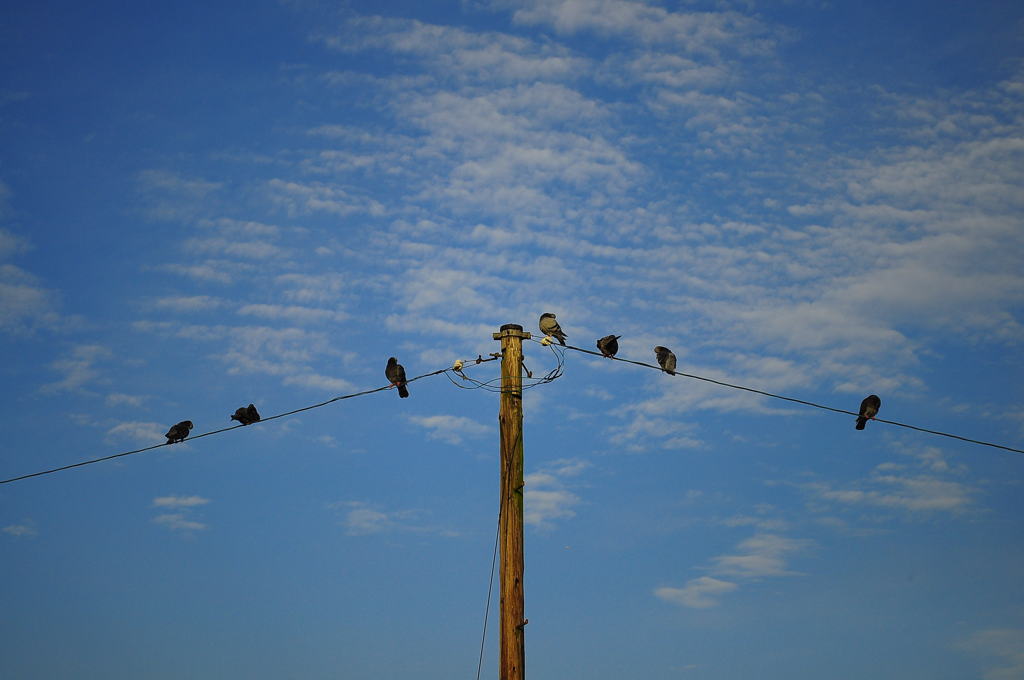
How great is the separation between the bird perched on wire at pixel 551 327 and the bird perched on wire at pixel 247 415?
5.13 meters

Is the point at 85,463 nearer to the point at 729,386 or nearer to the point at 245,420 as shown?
the point at 245,420

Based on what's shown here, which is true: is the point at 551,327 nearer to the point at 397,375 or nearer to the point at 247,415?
the point at 397,375

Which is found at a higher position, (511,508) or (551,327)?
(551,327)

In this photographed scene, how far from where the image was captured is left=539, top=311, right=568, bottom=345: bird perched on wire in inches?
480

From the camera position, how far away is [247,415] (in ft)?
52.1

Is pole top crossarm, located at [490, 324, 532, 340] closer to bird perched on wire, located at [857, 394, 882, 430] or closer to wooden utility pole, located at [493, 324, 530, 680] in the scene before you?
wooden utility pole, located at [493, 324, 530, 680]

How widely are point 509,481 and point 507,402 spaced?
86 centimetres

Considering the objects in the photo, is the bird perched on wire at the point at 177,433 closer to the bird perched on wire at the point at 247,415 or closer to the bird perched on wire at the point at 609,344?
the bird perched on wire at the point at 247,415

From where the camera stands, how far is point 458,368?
11.5m

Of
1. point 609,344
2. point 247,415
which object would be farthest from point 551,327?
point 247,415

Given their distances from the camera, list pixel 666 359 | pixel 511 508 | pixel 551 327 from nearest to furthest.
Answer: pixel 511 508 → pixel 551 327 → pixel 666 359

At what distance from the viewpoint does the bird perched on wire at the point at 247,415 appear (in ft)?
49.4

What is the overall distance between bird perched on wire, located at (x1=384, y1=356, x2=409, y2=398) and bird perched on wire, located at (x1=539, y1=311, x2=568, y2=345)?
6.92 ft

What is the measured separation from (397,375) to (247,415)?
4026mm
